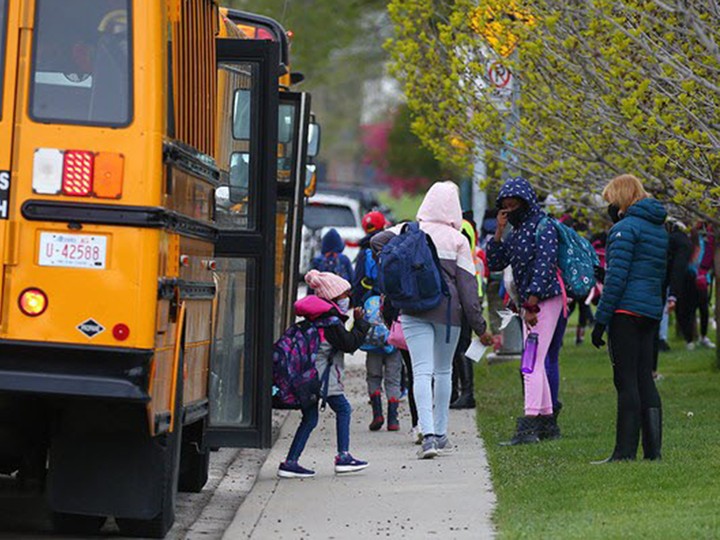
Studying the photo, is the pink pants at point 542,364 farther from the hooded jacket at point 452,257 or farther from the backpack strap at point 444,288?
the backpack strap at point 444,288

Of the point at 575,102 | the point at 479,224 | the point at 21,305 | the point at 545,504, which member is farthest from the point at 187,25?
the point at 479,224

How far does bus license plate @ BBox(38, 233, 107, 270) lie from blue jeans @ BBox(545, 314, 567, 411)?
5.50m

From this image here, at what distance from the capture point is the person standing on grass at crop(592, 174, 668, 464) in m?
10.9

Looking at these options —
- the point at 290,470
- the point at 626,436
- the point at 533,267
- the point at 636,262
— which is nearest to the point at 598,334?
the point at 636,262

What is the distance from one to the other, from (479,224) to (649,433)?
1129 centimetres

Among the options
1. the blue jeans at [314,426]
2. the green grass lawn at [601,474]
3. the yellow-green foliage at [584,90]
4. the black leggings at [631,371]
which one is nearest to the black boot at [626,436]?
the black leggings at [631,371]

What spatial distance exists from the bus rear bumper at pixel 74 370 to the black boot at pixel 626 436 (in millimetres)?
4348

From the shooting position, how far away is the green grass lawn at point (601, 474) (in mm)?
8719

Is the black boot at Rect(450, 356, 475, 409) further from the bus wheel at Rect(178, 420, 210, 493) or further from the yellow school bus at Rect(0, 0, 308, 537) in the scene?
the yellow school bus at Rect(0, 0, 308, 537)

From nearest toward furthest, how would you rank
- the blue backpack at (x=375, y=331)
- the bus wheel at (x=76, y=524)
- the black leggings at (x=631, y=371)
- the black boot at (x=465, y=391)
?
the bus wheel at (x=76, y=524)
the black leggings at (x=631, y=371)
the blue backpack at (x=375, y=331)
the black boot at (x=465, y=391)

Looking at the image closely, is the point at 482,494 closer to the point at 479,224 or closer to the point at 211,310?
the point at 211,310

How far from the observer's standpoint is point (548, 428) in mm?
12867

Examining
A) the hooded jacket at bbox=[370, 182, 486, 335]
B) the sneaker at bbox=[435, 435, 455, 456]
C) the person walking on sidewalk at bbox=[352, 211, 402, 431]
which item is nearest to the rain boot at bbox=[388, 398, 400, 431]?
the person walking on sidewalk at bbox=[352, 211, 402, 431]

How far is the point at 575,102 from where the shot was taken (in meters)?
15.3
